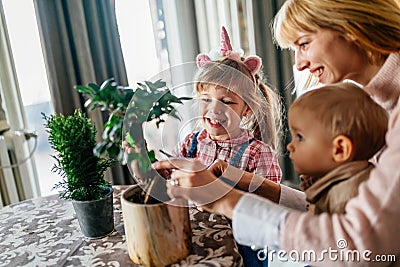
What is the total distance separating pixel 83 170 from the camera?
922 mm

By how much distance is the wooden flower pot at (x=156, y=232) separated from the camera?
0.76 m

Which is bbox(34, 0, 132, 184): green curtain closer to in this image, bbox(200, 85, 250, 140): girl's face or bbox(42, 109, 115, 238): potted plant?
bbox(200, 85, 250, 140): girl's face

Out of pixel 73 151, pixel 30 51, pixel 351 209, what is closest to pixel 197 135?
pixel 73 151

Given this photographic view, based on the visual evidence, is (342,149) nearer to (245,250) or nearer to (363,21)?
(363,21)

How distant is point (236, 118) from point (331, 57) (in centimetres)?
41

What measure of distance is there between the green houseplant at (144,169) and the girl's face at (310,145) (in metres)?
0.22

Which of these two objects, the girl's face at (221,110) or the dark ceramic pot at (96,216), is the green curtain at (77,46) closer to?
the girl's face at (221,110)

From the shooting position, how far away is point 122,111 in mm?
750

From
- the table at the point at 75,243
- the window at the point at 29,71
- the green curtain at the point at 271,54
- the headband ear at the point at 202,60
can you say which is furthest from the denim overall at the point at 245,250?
the green curtain at the point at 271,54

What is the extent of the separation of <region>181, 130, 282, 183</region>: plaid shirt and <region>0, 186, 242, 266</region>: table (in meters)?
0.26

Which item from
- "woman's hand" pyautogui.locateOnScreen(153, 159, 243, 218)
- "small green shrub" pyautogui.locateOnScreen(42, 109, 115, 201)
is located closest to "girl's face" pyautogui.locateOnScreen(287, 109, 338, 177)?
"woman's hand" pyautogui.locateOnScreen(153, 159, 243, 218)

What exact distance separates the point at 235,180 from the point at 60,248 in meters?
0.42

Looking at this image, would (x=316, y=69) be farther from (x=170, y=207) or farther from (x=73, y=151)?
(x=73, y=151)

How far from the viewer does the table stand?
2.79 feet
